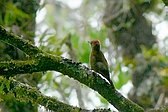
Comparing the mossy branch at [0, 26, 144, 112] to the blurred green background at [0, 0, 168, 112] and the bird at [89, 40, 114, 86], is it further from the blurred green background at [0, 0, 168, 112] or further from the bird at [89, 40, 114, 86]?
the blurred green background at [0, 0, 168, 112]

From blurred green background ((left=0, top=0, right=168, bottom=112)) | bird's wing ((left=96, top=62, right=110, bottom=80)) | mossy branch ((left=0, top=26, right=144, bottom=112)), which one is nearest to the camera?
mossy branch ((left=0, top=26, right=144, bottom=112))

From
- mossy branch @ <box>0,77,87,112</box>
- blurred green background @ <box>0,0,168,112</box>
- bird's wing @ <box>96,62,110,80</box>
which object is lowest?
mossy branch @ <box>0,77,87,112</box>

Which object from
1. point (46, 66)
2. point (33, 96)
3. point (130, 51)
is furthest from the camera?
point (130, 51)

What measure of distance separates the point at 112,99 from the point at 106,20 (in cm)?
381

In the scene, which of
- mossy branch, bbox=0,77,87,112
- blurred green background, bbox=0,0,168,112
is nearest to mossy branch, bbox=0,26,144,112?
mossy branch, bbox=0,77,87,112

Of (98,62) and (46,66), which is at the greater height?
(98,62)

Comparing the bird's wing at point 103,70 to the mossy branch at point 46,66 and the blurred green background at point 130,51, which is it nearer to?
the mossy branch at point 46,66

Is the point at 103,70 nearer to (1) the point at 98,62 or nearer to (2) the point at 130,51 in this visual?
(1) the point at 98,62

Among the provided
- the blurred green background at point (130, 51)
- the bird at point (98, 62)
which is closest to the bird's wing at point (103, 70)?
the bird at point (98, 62)

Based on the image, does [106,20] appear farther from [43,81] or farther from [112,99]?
[112,99]

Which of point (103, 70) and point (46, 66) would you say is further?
point (103, 70)

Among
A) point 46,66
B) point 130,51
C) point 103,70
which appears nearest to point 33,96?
point 46,66

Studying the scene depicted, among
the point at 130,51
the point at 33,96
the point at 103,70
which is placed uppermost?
the point at 130,51

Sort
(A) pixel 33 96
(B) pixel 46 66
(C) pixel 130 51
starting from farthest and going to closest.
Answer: (C) pixel 130 51, (A) pixel 33 96, (B) pixel 46 66
